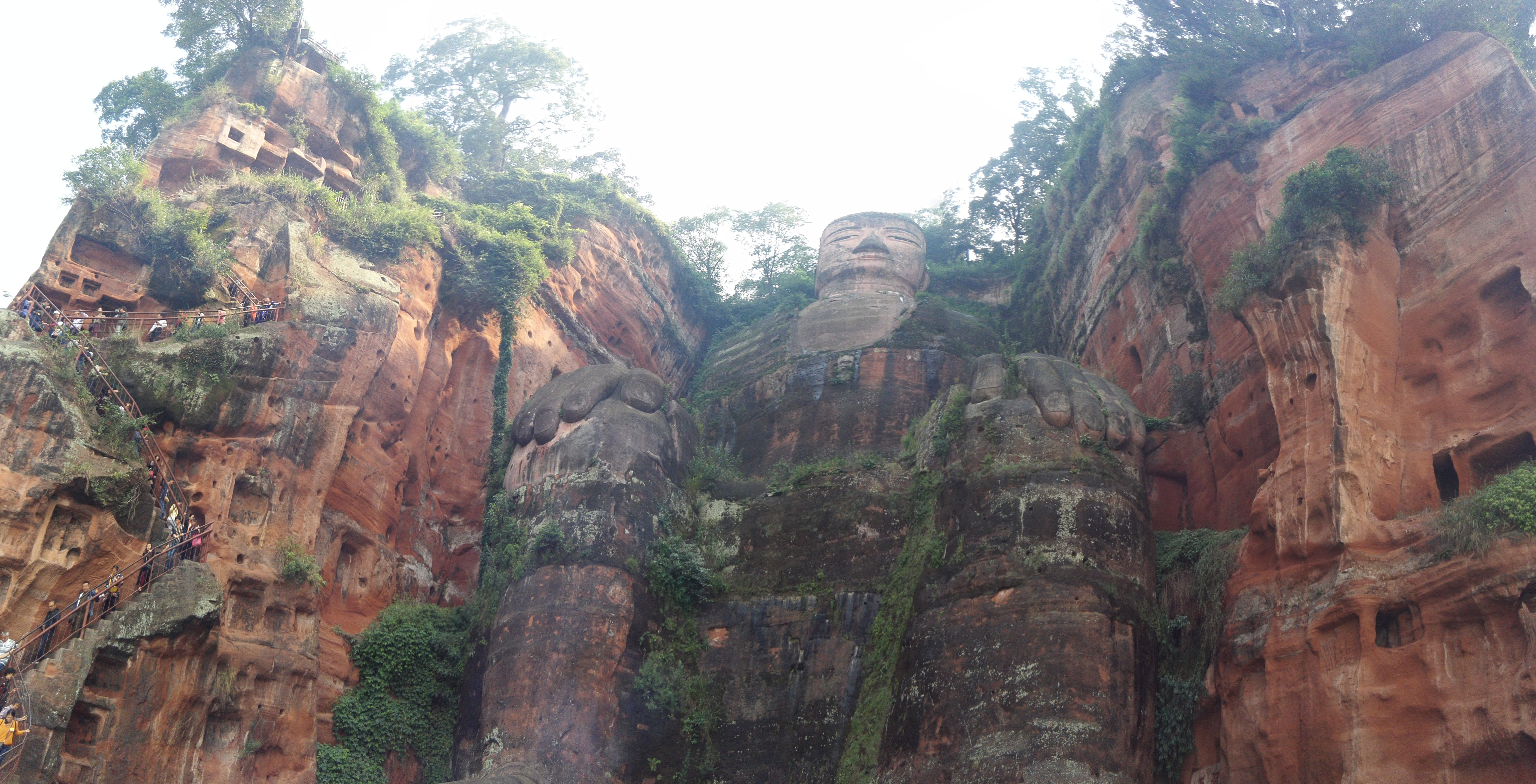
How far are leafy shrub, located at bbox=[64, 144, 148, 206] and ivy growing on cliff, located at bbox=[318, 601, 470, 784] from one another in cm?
884

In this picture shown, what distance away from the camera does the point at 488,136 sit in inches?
1428

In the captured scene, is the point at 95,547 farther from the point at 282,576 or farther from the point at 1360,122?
the point at 1360,122

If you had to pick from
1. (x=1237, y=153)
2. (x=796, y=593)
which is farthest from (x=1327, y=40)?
(x=796, y=593)

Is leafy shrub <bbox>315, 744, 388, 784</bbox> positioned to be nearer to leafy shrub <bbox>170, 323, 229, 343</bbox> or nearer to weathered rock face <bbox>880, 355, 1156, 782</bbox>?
leafy shrub <bbox>170, 323, 229, 343</bbox>

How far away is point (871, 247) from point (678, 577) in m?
16.2

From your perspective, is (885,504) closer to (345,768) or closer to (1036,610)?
(1036,610)

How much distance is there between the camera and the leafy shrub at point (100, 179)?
20250 mm

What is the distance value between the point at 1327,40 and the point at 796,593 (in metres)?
14.7

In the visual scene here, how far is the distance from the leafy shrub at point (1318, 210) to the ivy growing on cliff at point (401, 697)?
14435 mm

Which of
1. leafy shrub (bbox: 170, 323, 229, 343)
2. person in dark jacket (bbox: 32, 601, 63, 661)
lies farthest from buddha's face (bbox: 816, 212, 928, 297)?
person in dark jacket (bbox: 32, 601, 63, 661)

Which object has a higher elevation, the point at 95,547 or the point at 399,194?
the point at 399,194

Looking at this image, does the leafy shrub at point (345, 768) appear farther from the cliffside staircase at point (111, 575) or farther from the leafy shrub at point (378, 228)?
the leafy shrub at point (378, 228)

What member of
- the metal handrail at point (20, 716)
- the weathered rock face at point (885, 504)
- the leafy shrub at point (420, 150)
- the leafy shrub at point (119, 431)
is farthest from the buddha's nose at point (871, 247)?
the metal handrail at point (20, 716)

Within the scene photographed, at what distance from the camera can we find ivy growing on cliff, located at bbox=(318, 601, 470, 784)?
19.0 meters
